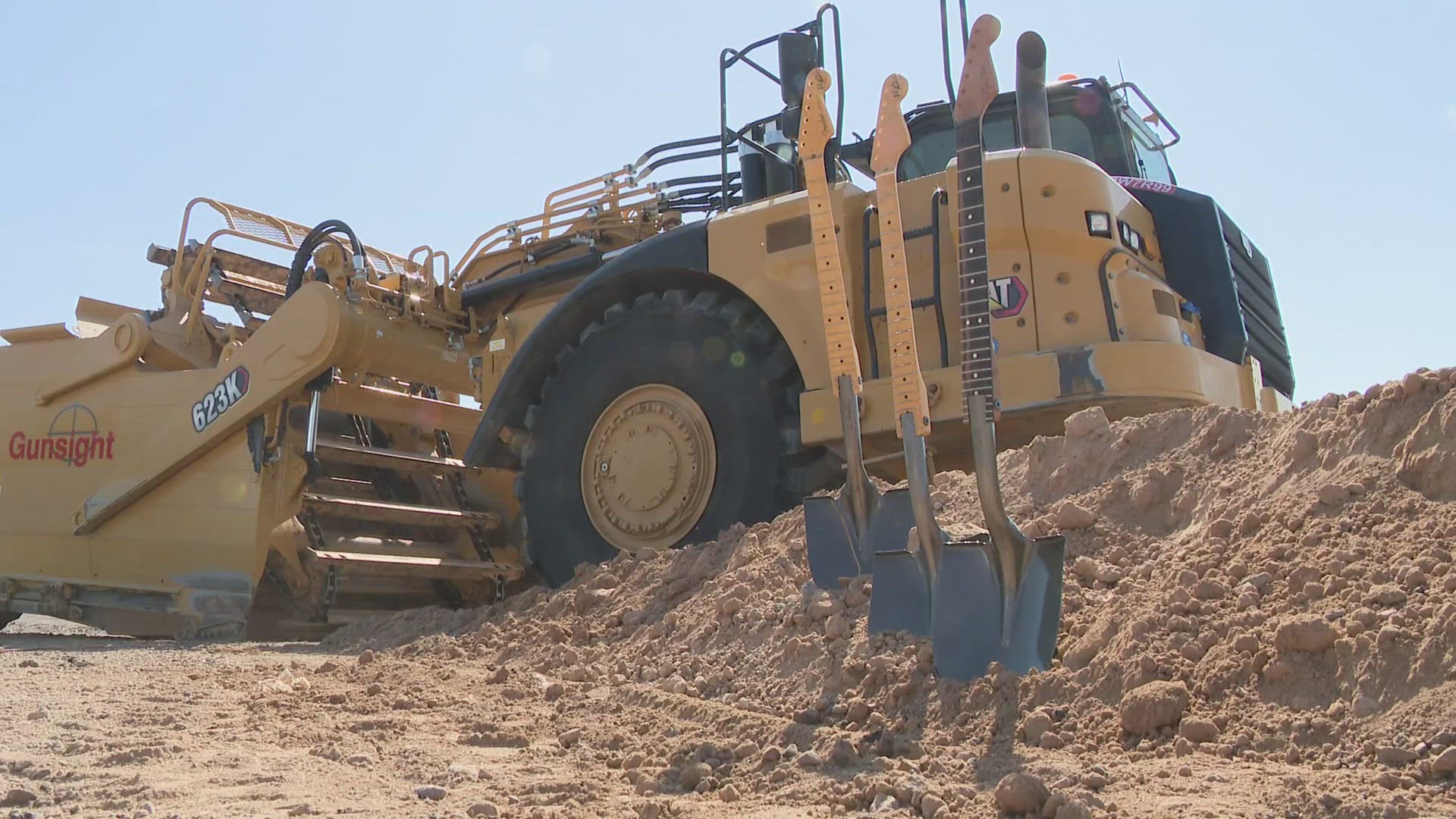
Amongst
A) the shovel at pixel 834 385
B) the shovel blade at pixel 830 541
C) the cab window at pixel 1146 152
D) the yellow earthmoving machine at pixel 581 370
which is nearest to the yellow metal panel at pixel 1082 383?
the yellow earthmoving machine at pixel 581 370

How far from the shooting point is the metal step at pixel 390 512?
6277 millimetres

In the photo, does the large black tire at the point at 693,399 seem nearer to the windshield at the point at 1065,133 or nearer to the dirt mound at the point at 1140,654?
the dirt mound at the point at 1140,654

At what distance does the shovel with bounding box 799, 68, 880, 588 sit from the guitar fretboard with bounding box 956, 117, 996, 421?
1.87ft

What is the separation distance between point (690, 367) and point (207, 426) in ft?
9.37

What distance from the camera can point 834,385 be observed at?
400cm

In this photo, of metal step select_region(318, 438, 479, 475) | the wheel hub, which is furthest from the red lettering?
the wheel hub

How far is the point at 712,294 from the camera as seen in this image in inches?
206

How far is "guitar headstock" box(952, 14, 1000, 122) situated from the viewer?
3305mm

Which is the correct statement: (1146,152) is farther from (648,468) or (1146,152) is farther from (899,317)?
(899,317)

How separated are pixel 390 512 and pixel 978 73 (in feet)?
14.0

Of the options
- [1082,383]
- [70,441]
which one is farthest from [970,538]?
[70,441]

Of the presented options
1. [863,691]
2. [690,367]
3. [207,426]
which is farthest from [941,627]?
[207,426]

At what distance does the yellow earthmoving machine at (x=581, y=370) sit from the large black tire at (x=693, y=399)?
0.04 ft

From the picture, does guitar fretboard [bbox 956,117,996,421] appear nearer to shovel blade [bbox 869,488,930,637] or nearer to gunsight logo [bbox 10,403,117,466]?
shovel blade [bbox 869,488,930,637]
